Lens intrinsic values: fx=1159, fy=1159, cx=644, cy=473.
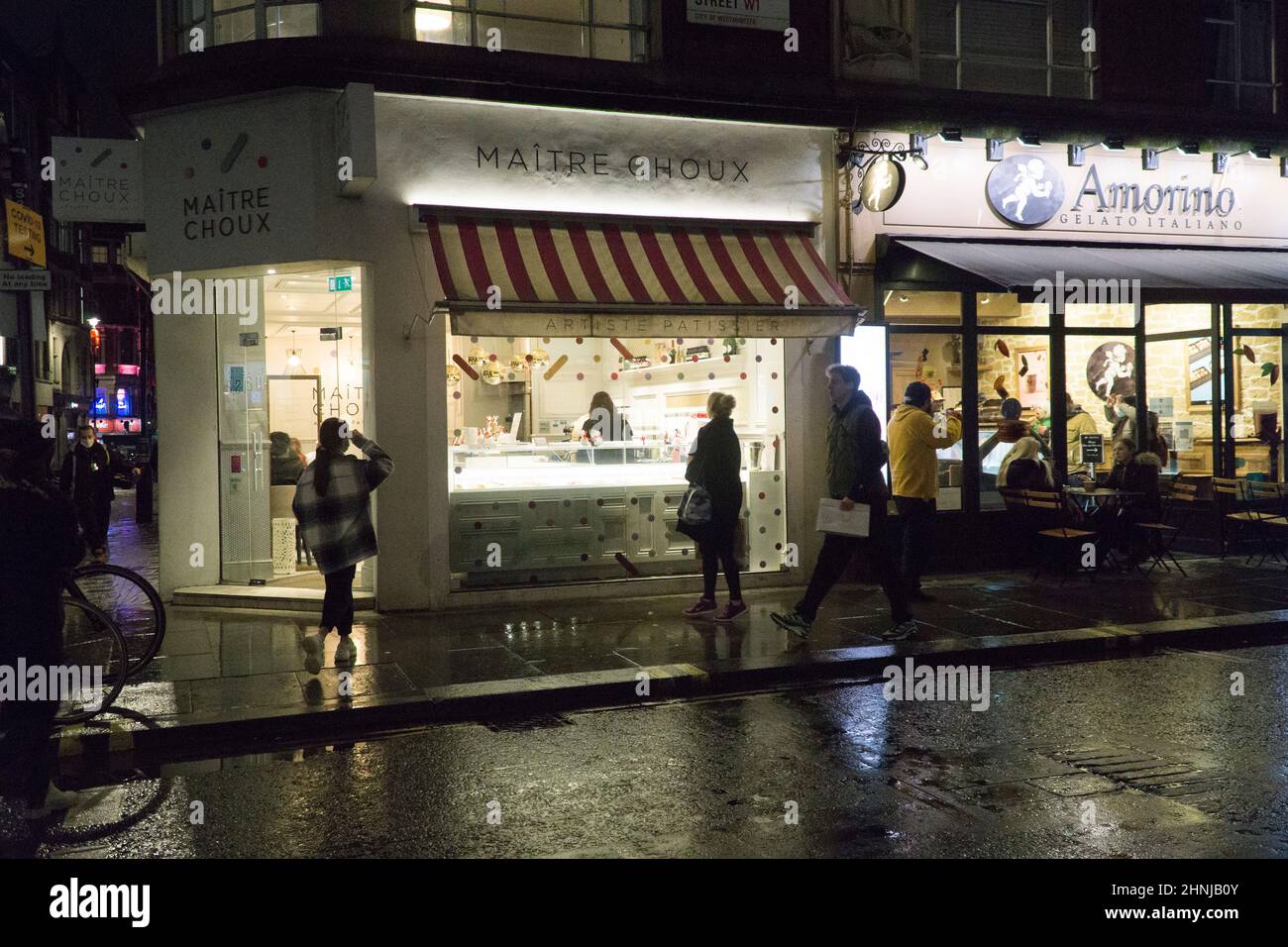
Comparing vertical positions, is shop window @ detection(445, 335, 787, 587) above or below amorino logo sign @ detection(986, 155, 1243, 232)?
below

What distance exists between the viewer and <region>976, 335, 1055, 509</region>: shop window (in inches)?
516

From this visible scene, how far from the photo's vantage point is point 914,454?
36.6 feet

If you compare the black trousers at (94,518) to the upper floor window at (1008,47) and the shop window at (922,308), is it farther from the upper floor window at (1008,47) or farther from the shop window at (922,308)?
the upper floor window at (1008,47)

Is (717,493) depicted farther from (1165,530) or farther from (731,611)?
(1165,530)

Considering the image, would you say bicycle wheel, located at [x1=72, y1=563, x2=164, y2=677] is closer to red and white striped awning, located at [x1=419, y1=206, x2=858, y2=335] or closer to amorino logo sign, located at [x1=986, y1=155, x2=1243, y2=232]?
red and white striped awning, located at [x1=419, y1=206, x2=858, y2=335]

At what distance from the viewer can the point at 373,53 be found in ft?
34.8

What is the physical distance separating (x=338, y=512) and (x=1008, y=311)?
27.0ft

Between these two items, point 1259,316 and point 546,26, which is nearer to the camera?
point 546,26

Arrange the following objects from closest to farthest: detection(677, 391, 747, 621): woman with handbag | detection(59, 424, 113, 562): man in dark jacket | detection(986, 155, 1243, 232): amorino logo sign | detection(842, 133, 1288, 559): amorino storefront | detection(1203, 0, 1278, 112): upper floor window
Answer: detection(677, 391, 747, 621): woman with handbag
detection(842, 133, 1288, 559): amorino storefront
detection(986, 155, 1243, 232): amorino logo sign
detection(1203, 0, 1278, 112): upper floor window
detection(59, 424, 113, 562): man in dark jacket

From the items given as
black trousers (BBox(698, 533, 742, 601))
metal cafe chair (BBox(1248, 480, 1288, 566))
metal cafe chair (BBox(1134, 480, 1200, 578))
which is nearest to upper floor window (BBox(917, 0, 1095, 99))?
metal cafe chair (BBox(1134, 480, 1200, 578))

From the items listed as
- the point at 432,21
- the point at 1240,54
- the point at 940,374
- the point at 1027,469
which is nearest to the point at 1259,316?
the point at 1240,54

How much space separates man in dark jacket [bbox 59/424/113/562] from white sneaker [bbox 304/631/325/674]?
6.52 m
